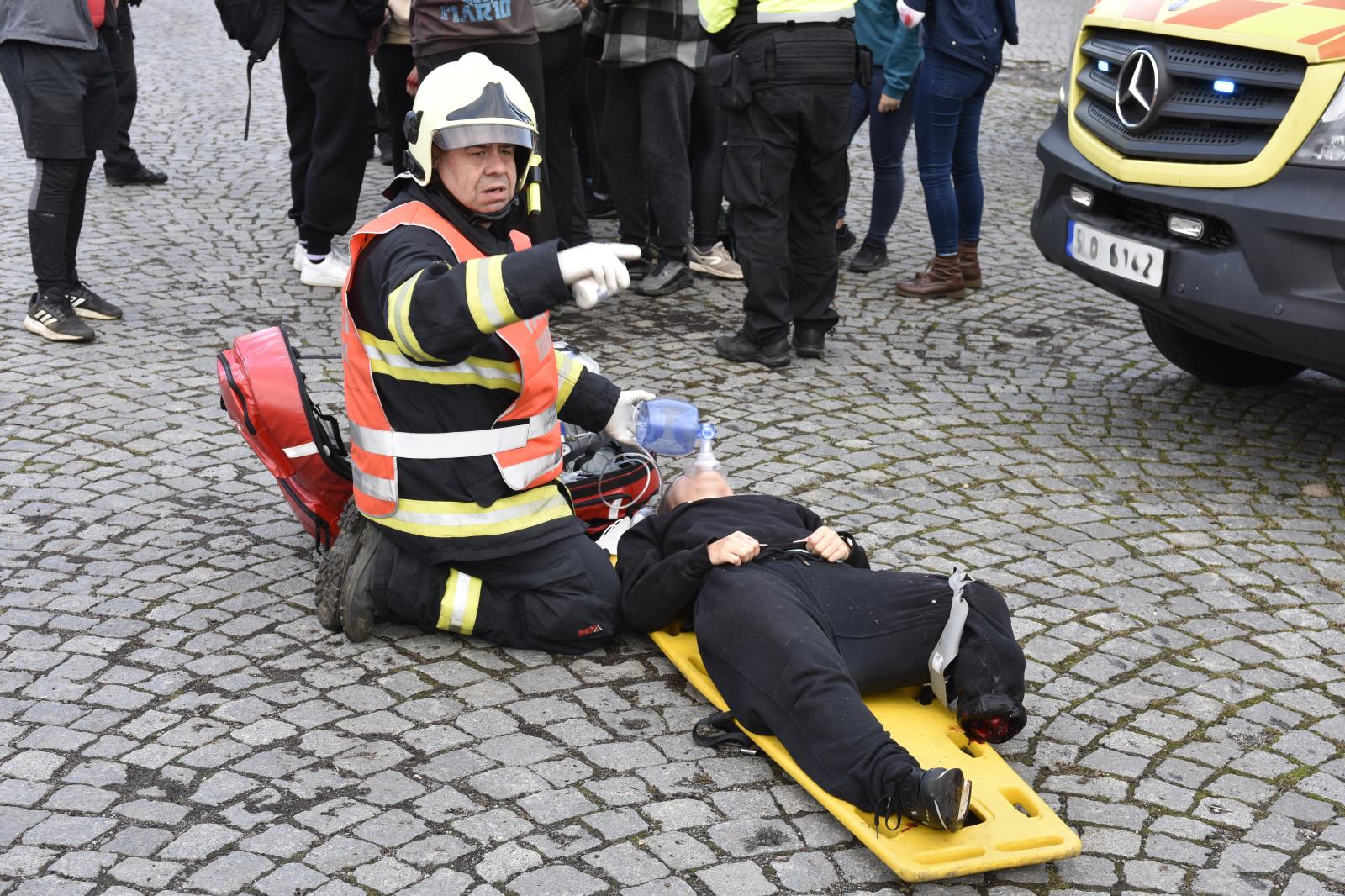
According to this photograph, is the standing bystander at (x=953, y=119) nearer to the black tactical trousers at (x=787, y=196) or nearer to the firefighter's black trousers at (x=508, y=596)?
the black tactical trousers at (x=787, y=196)

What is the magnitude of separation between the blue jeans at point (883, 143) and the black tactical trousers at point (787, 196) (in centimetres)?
91

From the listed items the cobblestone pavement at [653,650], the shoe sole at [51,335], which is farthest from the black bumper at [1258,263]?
the shoe sole at [51,335]

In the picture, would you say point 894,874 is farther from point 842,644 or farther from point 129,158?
point 129,158

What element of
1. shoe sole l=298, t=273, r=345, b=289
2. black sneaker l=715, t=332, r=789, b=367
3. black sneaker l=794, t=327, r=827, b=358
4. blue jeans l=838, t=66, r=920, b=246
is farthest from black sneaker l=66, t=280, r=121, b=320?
blue jeans l=838, t=66, r=920, b=246

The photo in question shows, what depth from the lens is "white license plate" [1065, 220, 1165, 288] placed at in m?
5.10

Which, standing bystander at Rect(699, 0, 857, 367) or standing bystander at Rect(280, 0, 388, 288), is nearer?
standing bystander at Rect(699, 0, 857, 367)

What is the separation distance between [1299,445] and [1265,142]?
1.34 metres

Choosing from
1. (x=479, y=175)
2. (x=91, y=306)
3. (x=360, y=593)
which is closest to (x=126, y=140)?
(x=91, y=306)

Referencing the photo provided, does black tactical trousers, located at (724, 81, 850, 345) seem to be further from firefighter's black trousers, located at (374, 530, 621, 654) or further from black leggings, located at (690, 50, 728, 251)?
firefighter's black trousers, located at (374, 530, 621, 654)

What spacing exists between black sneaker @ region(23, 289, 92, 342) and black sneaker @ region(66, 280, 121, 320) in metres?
0.20

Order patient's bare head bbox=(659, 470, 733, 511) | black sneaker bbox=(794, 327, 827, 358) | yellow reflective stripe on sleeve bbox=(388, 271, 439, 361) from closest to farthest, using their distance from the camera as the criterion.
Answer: yellow reflective stripe on sleeve bbox=(388, 271, 439, 361), patient's bare head bbox=(659, 470, 733, 511), black sneaker bbox=(794, 327, 827, 358)

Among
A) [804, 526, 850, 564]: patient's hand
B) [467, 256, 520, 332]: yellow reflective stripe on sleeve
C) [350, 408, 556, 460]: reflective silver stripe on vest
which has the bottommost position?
[804, 526, 850, 564]: patient's hand

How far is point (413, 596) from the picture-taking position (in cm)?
397

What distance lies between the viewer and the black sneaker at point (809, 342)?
255 inches
